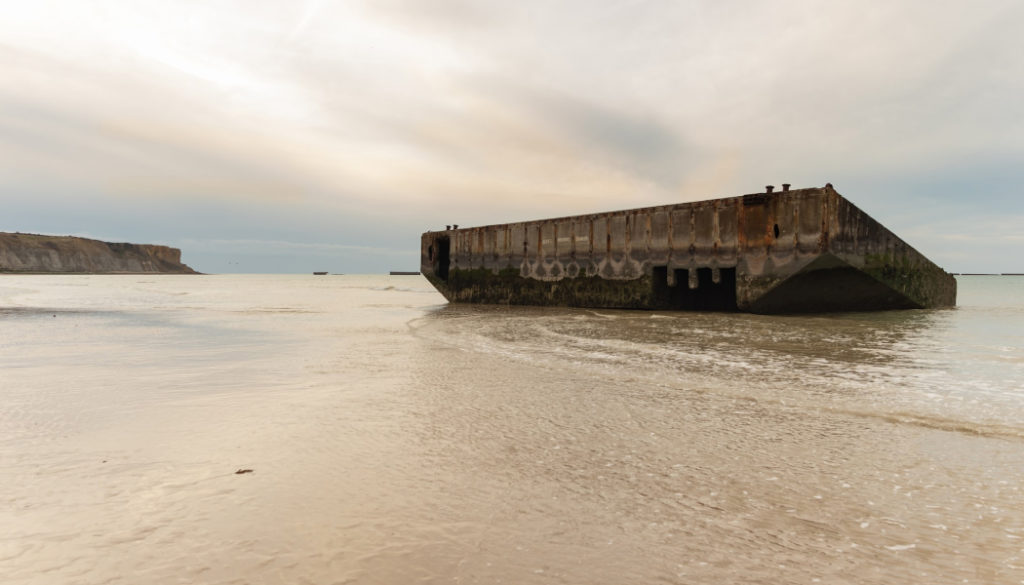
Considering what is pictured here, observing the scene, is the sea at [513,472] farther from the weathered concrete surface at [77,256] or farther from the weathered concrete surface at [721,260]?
the weathered concrete surface at [77,256]

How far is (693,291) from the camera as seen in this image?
14266 millimetres

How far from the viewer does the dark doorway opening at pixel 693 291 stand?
13430 millimetres

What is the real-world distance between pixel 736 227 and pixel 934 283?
731 centimetres

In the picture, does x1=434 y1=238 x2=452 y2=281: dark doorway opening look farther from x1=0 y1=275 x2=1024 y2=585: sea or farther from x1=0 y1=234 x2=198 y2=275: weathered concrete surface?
x1=0 y1=234 x2=198 y2=275: weathered concrete surface

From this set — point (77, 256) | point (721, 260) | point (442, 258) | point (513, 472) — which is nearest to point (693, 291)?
point (721, 260)

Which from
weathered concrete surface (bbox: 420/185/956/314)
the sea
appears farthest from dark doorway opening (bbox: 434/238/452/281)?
the sea

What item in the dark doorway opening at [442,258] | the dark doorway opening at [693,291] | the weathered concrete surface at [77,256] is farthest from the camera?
the weathered concrete surface at [77,256]

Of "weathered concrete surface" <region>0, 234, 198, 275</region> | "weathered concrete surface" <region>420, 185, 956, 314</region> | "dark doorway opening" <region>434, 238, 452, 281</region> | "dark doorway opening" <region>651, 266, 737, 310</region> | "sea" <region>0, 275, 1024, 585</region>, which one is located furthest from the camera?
"weathered concrete surface" <region>0, 234, 198, 275</region>

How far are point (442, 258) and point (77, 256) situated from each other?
142m


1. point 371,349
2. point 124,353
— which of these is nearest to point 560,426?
point 371,349

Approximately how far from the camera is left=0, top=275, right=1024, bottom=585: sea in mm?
1673

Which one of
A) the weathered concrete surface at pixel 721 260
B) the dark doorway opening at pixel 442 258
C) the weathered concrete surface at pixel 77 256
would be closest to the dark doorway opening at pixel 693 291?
the weathered concrete surface at pixel 721 260

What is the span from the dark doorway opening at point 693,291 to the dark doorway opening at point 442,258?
882cm

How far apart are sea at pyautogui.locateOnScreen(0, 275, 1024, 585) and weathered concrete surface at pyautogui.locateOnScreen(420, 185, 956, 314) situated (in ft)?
19.9
